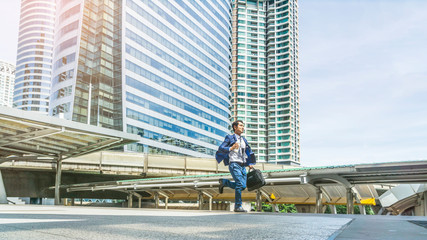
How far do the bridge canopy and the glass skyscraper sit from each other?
38667 millimetres

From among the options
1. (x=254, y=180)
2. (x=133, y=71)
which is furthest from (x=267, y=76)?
(x=254, y=180)

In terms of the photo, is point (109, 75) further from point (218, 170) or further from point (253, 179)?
point (253, 179)

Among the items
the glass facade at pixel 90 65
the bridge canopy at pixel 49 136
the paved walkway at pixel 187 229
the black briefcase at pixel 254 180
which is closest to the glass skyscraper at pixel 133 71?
the glass facade at pixel 90 65

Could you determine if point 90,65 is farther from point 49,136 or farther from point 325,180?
point 325,180

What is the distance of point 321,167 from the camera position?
16812 mm

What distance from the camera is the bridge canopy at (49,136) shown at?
15.1 meters

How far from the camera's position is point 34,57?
5625 inches

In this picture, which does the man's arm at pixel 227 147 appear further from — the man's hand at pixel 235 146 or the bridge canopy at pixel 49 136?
the bridge canopy at pixel 49 136

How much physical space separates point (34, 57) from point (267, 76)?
308 ft

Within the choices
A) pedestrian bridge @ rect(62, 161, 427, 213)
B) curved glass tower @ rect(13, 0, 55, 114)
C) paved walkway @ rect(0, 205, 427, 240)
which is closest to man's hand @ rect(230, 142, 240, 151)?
paved walkway @ rect(0, 205, 427, 240)

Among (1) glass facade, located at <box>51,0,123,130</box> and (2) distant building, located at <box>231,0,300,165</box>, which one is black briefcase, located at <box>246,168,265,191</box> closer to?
(1) glass facade, located at <box>51,0,123,130</box>

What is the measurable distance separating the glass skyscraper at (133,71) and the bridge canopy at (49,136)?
127 feet

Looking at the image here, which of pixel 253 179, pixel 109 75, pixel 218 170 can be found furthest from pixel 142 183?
pixel 109 75

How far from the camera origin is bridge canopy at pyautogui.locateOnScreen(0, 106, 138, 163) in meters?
15.1
